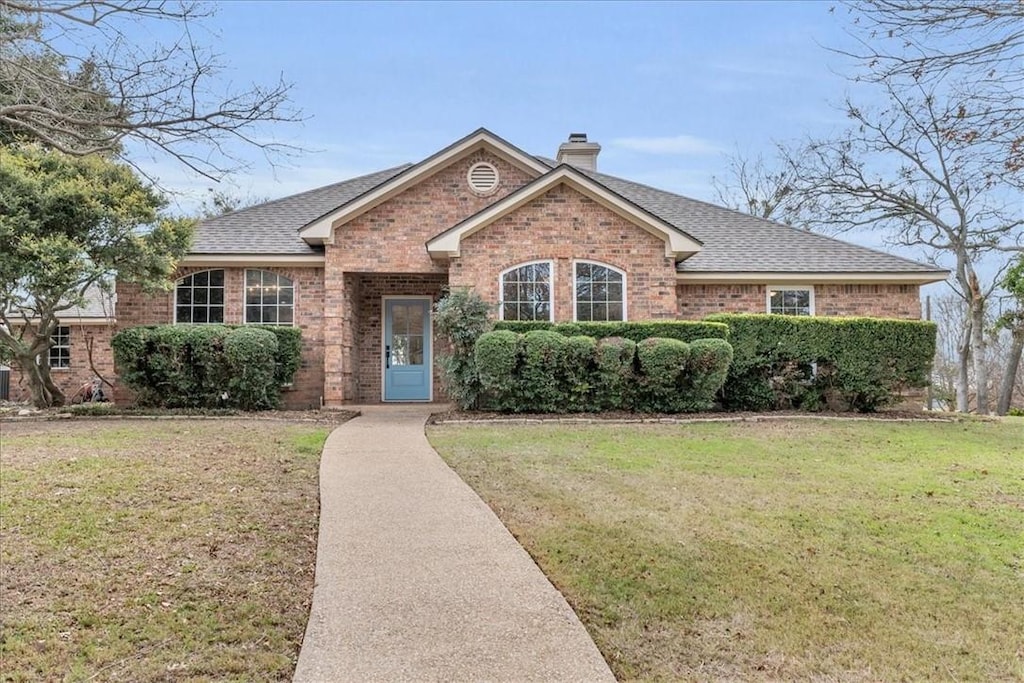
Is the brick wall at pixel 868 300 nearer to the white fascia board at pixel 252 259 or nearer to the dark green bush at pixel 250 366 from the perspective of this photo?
the white fascia board at pixel 252 259

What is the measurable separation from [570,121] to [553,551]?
18.1 metres

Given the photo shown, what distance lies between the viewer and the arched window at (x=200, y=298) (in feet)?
47.4

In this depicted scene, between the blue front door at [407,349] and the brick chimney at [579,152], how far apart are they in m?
6.85

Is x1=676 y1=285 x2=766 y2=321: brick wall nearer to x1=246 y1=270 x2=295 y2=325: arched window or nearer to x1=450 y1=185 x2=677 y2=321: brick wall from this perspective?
x1=450 y1=185 x2=677 y2=321: brick wall

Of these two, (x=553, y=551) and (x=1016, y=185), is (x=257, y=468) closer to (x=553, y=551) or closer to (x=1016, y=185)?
(x=553, y=551)

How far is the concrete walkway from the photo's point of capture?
321cm

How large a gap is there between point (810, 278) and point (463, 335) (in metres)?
7.90

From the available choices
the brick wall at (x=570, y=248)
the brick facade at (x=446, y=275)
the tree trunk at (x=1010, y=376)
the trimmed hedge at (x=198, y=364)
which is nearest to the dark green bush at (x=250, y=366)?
the trimmed hedge at (x=198, y=364)

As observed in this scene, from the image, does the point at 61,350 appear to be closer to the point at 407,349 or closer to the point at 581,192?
the point at 407,349

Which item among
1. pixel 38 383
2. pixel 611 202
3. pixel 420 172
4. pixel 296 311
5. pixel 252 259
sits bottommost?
pixel 38 383

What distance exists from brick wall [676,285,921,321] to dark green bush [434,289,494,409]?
201 inches

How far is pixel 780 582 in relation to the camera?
14.0 ft

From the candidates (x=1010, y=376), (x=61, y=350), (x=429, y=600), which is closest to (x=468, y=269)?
(x=429, y=600)

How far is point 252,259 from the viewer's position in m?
14.3
